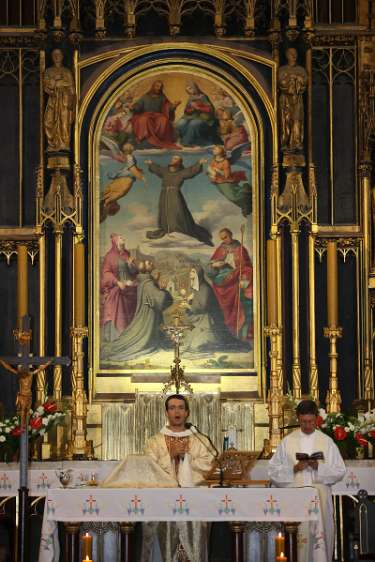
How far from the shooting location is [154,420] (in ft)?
59.5

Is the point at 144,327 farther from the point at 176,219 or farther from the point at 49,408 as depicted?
the point at 49,408

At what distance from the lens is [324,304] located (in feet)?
61.4

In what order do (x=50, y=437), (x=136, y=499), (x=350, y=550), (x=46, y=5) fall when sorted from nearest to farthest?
(x=136, y=499) → (x=350, y=550) → (x=50, y=437) → (x=46, y=5)

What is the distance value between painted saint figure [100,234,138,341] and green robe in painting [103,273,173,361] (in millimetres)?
85

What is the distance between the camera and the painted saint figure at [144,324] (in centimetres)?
1869

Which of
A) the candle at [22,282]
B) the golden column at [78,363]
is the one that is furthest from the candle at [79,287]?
the candle at [22,282]

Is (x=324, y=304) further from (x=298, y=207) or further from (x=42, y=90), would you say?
(x=42, y=90)

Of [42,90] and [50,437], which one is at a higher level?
[42,90]

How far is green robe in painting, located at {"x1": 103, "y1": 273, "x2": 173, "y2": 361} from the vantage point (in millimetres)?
18688

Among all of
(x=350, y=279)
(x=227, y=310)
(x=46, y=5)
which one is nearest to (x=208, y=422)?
(x=227, y=310)

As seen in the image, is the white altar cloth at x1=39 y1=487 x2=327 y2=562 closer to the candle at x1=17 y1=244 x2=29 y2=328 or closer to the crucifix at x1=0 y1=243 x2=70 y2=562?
the crucifix at x1=0 y1=243 x2=70 y2=562

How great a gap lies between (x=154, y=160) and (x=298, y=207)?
2144mm

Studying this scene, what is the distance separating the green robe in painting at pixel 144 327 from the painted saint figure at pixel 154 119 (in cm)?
186

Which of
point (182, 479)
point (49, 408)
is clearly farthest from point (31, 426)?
point (182, 479)
